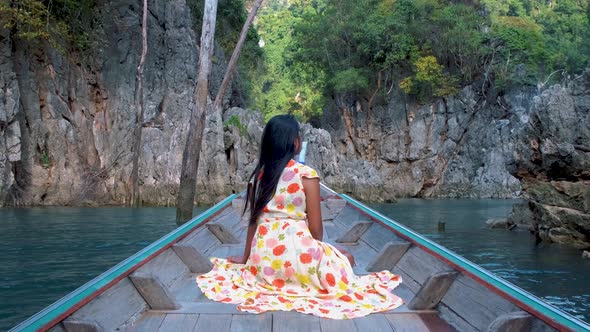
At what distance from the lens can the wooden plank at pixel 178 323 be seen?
2.72 metres

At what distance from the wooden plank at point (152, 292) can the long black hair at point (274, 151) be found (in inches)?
28.7

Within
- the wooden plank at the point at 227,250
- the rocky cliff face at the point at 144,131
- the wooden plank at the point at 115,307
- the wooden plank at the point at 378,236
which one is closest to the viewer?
the wooden plank at the point at 115,307

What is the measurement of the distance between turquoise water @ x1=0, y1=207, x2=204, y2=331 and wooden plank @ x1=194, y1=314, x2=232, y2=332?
2924mm

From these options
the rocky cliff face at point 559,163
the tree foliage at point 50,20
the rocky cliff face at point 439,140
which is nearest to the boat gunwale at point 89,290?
the rocky cliff face at point 559,163

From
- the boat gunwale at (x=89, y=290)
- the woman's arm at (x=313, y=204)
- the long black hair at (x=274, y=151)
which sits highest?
the long black hair at (x=274, y=151)

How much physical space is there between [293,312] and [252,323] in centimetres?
25

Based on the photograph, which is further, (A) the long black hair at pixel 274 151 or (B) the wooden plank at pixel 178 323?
(A) the long black hair at pixel 274 151

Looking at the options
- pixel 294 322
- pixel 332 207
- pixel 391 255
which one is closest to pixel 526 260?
pixel 332 207

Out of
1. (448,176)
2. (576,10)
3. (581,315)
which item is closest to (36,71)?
(581,315)

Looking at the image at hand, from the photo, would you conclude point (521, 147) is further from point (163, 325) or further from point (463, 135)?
point (463, 135)

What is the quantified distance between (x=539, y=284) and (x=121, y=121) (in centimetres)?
1712

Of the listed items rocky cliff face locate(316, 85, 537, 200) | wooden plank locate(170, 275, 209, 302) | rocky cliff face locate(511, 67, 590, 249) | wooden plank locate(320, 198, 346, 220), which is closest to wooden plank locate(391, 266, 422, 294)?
wooden plank locate(170, 275, 209, 302)

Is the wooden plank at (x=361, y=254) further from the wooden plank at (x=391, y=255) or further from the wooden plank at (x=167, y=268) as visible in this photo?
the wooden plank at (x=167, y=268)

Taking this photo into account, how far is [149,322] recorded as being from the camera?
2.81 meters
